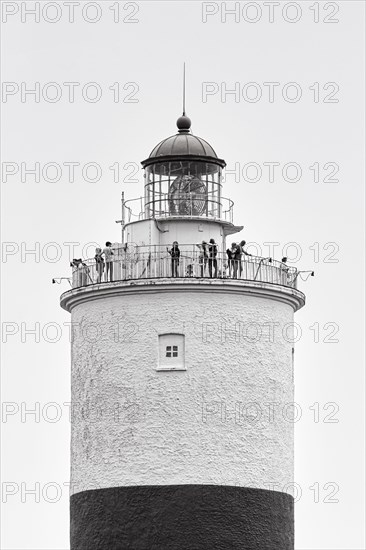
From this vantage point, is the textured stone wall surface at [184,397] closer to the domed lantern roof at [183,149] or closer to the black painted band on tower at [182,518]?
the black painted band on tower at [182,518]

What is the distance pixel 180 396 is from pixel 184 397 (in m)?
0.09

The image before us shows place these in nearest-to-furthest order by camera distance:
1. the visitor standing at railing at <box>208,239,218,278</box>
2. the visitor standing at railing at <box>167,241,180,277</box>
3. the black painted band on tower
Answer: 1. the black painted band on tower
2. the visitor standing at railing at <box>167,241,180,277</box>
3. the visitor standing at railing at <box>208,239,218,278</box>

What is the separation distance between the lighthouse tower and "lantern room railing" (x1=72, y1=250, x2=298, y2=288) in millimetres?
32

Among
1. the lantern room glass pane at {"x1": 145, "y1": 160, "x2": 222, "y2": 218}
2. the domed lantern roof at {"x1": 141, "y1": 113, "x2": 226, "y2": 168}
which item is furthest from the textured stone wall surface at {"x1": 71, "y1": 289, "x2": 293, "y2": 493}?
the domed lantern roof at {"x1": 141, "y1": 113, "x2": 226, "y2": 168}

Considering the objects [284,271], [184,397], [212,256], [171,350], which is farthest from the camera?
[284,271]

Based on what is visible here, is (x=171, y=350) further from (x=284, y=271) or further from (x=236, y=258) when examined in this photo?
(x=284, y=271)

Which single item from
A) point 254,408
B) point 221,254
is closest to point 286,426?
point 254,408

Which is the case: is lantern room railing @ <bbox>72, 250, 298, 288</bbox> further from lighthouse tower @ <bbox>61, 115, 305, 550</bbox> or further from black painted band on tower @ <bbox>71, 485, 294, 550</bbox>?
black painted band on tower @ <bbox>71, 485, 294, 550</bbox>

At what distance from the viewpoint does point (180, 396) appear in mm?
42344

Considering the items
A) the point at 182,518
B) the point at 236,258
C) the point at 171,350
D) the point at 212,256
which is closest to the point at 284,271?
the point at 236,258

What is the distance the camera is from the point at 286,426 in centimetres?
4356

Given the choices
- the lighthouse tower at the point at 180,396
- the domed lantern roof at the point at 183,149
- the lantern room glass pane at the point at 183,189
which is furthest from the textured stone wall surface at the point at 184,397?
the domed lantern roof at the point at 183,149

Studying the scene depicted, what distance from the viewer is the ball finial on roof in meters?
45.1

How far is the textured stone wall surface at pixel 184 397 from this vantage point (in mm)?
42188
